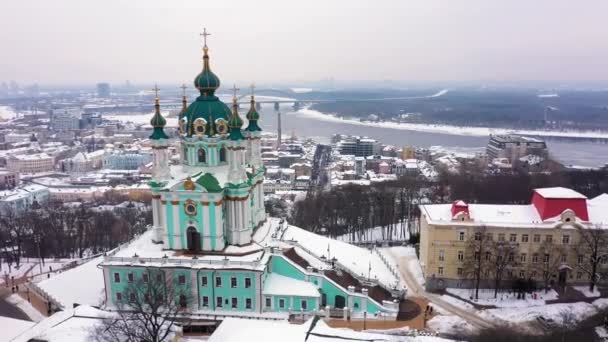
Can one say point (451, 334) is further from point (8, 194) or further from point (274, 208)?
point (8, 194)

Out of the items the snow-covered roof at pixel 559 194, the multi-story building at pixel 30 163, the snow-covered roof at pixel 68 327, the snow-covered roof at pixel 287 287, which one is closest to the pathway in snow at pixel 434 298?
the snow-covered roof at pixel 287 287

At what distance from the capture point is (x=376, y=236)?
161 ft

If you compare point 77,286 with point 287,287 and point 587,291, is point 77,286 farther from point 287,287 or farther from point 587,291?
point 587,291

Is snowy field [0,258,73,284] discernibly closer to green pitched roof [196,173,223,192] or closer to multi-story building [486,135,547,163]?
green pitched roof [196,173,223,192]

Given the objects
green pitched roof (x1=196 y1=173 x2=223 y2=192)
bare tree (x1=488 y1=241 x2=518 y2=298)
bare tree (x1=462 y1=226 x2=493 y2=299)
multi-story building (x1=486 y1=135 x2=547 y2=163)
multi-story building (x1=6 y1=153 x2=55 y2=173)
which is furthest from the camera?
multi-story building (x1=486 y1=135 x2=547 y2=163)

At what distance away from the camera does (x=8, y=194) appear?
66.1 metres

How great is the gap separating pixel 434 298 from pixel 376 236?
55.5ft

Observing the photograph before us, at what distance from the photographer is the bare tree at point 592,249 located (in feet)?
105

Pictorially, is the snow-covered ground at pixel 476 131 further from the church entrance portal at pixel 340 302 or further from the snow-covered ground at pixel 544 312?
the church entrance portal at pixel 340 302

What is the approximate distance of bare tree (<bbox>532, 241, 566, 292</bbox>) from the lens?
1296 inches

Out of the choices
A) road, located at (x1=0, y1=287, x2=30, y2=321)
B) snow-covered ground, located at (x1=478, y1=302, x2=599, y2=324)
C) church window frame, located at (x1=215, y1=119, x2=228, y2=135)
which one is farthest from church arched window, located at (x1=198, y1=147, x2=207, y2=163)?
snow-covered ground, located at (x1=478, y1=302, x2=599, y2=324)

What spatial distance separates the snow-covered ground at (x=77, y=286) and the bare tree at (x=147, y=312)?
3.50 meters

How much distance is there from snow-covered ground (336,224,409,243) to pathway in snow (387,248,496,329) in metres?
8.16

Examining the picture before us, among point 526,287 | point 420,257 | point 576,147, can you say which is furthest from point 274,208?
point 576,147
